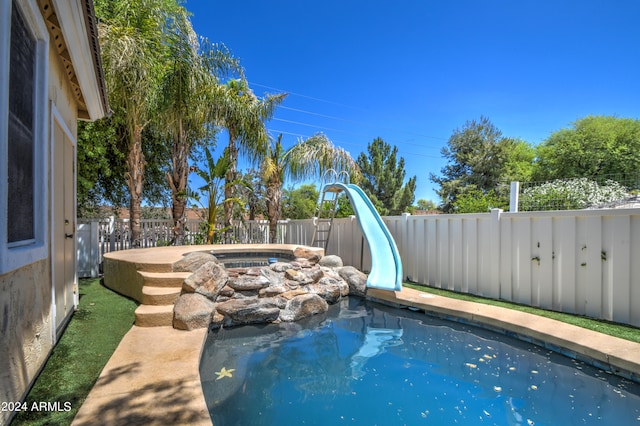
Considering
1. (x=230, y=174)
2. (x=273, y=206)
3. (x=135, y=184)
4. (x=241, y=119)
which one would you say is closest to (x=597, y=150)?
(x=273, y=206)

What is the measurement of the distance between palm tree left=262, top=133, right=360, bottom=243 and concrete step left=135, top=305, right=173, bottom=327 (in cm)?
863

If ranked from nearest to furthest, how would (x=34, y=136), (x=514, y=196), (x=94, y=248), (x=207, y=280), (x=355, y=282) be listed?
(x=34, y=136)
(x=207, y=280)
(x=514, y=196)
(x=355, y=282)
(x=94, y=248)

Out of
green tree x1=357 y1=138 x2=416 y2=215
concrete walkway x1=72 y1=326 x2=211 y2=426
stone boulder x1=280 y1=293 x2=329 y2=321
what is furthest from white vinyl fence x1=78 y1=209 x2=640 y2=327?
green tree x1=357 y1=138 x2=416 y2=215

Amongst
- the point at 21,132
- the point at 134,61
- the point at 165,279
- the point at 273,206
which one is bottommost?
the point at 165,279

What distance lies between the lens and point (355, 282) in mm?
6883

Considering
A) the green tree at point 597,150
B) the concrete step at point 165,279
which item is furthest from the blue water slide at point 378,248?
the green tree at point 597,150

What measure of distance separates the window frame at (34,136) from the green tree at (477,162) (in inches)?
1042

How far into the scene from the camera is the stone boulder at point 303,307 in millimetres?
5414

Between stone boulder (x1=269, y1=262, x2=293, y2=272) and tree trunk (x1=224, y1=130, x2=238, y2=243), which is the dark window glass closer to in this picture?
stone boulder (x1=269, y1=262, x2=293, y2=272)

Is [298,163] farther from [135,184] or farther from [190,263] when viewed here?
[190,263]

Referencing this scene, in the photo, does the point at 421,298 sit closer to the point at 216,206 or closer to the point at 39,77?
the point at 39,77

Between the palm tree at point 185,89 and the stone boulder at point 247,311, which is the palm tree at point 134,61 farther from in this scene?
the stone boulder at point 247,311

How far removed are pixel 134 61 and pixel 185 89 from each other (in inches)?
70.2

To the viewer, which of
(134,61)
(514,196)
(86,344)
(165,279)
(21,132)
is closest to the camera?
(21,132)
